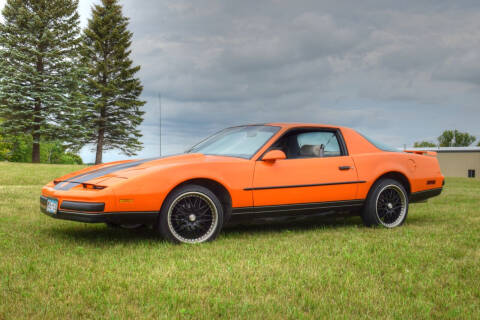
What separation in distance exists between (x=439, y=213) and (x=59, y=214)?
6.61 metres

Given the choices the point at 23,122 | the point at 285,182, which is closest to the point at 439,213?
the point at 285,182

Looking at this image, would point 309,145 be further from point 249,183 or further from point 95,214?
point 95,214

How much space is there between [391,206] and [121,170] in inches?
153

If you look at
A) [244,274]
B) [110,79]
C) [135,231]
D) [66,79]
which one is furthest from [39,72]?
[244,274]

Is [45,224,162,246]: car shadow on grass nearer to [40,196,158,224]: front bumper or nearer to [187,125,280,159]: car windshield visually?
[40,196,158,224]: front bumper

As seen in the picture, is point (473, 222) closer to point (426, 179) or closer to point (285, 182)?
point (426, 179)

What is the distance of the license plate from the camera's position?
17.0 ft

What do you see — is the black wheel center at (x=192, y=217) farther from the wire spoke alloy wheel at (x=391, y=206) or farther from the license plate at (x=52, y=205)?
the wire spoke alloy wheel at (x=391, y=206)

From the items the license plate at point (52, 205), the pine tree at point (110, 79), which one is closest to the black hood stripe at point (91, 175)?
the license plate at point (52, 205)

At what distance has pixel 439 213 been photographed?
849 cm

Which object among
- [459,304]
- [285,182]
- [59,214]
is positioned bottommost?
[459,304]

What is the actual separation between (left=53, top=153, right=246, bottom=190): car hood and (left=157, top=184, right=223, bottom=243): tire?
1.23ft

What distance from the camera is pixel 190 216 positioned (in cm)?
524

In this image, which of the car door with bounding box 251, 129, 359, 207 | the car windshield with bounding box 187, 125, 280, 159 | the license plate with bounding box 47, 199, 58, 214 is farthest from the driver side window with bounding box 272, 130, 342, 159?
the license plate with bounding box 47, 199, 58, 214
